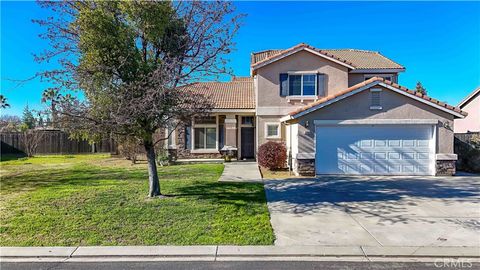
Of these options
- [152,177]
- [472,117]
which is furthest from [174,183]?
[472,117]

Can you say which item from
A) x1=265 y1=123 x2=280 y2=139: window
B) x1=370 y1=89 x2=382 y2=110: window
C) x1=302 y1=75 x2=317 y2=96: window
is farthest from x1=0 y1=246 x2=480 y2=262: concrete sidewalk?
x1=302 y1=75 x2=317 y2=96: window

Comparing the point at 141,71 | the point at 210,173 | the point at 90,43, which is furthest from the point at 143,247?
the point at 210,173

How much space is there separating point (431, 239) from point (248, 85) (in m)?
17.9

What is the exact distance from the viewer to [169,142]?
1884cm

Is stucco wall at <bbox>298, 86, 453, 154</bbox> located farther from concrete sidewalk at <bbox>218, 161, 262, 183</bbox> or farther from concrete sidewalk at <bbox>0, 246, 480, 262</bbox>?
concrete sidewalk at <bbox>0, 246, 480, 262</bbox>

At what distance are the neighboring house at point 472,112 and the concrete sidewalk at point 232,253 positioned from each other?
21554mm

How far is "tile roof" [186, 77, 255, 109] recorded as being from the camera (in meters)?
18.8

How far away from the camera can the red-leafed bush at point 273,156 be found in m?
15.1

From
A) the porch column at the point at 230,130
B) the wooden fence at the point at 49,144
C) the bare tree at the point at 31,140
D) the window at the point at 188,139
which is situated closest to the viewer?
the porch column at the point at 230,130

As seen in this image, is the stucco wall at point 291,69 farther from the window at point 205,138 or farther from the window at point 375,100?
the window at point 375,100

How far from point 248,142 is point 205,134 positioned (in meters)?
2.77

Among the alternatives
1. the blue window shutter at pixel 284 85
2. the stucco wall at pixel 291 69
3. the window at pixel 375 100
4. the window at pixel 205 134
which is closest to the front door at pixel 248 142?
the window at pixel 205 134

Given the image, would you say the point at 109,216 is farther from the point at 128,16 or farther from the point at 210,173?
the point at 210,173

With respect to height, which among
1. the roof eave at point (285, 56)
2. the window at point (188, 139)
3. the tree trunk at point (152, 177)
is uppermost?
the roof eave at point (285, 56)
